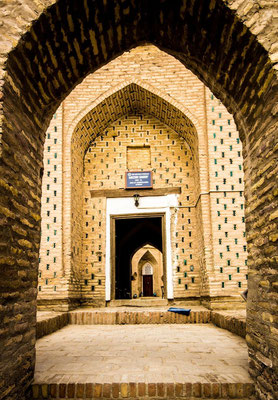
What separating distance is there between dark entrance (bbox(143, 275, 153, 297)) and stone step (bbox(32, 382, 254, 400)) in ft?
88.9

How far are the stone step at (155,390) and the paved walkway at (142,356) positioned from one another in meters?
0.06

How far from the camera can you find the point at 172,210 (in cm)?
912

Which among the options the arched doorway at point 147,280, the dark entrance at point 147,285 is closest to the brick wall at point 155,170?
the arched doorway at point 147,280

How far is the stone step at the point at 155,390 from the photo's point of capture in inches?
122

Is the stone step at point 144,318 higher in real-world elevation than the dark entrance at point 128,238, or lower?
lower

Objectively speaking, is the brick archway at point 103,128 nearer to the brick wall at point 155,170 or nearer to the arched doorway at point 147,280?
the brick wall at point 155,170

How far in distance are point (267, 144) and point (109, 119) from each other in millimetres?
7098

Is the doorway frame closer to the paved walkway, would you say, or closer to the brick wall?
the brick wall

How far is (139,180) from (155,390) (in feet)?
21.5

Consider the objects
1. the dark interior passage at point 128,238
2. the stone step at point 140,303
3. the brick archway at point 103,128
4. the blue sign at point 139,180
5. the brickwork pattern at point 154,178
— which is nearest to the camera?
the brick archway at point 103,128

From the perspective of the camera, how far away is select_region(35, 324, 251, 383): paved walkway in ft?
10.9

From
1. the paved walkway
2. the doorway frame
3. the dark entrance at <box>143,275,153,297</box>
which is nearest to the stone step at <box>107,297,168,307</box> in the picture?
the doorway frame

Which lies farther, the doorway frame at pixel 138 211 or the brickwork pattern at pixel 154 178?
the doorway frame at pixel 138 211

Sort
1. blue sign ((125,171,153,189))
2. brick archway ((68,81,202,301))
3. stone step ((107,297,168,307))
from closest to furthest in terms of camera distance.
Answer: brick archway ((68,81,202,301))
stone step ((107,297,168,307))
blue sign ((125,171,153,189))
